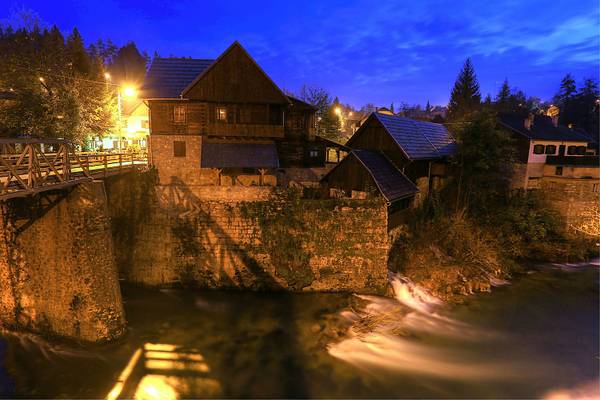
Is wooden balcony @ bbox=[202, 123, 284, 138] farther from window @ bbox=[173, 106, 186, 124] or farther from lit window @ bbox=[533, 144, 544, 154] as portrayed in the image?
lit window @ bbox=[533, 144, 544, 154]

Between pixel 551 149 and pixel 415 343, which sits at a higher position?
pixel 551 149

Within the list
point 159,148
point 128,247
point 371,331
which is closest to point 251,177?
point 159,148

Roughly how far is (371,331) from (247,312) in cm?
576

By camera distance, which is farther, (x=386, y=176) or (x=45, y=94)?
(x=45, y=94)

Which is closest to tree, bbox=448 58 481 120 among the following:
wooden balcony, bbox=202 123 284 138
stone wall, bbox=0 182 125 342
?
wooden balcony, bbox=202 123 284 138

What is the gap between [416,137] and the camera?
24859mm

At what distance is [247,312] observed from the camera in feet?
51.7

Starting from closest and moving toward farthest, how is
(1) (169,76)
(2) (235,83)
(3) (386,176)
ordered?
(3) (386,176), (2) (235,83), (1) (169,76)

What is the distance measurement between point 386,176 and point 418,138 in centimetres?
747

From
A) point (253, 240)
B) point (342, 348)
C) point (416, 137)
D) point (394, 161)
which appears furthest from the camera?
point (416, 137)

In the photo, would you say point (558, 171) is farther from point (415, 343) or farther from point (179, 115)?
point (179, 115)

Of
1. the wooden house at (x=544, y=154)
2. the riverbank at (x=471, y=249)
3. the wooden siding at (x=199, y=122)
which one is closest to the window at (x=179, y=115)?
the wooden siding at (x=199, y=122)

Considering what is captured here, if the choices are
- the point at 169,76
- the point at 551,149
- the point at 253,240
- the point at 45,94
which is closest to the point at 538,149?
the point at 551,149

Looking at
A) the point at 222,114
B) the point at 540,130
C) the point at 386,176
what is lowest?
the point at 386,176
